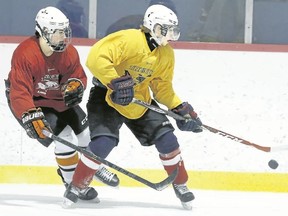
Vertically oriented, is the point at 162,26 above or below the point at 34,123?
above

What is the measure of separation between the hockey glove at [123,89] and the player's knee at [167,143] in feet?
0.89

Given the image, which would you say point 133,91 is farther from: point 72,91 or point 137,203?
point 137,203

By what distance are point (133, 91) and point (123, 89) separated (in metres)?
0.07

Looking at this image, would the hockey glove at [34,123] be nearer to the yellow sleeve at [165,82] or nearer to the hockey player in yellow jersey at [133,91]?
the hockey player in yellow jersey at [133,91]

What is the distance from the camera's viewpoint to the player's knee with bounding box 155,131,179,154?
15.0 feet

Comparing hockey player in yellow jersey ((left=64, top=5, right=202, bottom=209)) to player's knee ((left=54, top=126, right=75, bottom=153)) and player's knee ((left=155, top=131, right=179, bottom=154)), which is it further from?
player's knee ((left=54, top=126, right=75, bottom=153))

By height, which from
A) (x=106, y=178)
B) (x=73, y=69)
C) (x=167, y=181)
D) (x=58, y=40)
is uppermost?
(x=58, y=40)

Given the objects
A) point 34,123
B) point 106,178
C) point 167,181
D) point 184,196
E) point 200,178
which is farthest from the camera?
point 200,178

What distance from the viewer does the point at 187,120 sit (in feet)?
15.4

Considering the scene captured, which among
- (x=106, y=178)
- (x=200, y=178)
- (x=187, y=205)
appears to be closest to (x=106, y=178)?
(x=106, y=178)

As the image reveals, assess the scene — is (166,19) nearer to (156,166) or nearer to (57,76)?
(57,76)

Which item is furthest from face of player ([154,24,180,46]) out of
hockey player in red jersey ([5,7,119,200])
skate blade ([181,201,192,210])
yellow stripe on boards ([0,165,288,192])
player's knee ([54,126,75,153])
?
yellow stripe on boards ([0,165,288,192])

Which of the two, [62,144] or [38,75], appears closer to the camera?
[38,75]

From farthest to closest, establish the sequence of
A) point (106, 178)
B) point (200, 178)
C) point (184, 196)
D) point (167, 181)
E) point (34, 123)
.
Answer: point (200, 178) < point (106, 178) < point (184, 196) < point (167, 181) < point (34, 123)
